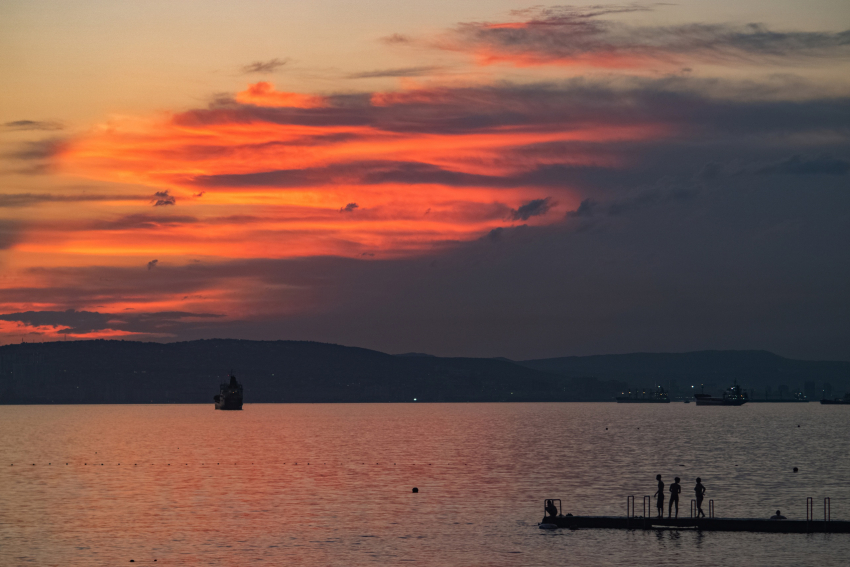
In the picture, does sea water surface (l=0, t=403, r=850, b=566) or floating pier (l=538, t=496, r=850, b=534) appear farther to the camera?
floating pier (l=538, t=496, r=850, b=534)

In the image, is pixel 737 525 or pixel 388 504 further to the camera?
pixel 388 504

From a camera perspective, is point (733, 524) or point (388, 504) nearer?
point (733, 524)

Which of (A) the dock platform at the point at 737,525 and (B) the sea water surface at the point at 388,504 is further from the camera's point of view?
(A) the dock platform at the point at 737,525

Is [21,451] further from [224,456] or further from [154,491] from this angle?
[154,491]

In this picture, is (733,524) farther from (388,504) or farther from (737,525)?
(388,504)

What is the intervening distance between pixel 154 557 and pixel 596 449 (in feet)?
380

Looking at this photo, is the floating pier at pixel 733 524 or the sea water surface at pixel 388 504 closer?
the sea water surface at pixel 388 504

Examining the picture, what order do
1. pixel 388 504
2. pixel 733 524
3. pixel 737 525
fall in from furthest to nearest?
pixel 388 504
pixel 733 524
pixel 737 525

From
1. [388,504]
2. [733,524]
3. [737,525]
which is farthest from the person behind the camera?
[388,504]

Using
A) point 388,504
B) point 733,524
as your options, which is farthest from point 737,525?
point 388,504

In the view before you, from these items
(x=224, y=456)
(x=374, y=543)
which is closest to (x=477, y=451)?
(x=224, y=456)

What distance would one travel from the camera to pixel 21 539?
6894 centimetres

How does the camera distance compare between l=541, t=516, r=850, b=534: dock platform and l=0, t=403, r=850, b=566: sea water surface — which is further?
l=541, t=516, r=850, b=534: dock platform

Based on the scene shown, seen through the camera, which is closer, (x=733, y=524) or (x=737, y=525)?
(x=737, y=525)
